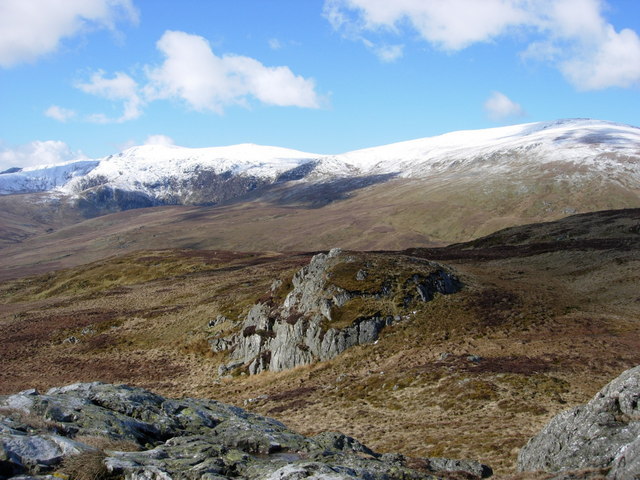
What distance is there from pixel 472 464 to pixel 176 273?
365 feet

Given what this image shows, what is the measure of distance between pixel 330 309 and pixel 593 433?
32274 millimetres

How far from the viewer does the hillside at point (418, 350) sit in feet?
94.0

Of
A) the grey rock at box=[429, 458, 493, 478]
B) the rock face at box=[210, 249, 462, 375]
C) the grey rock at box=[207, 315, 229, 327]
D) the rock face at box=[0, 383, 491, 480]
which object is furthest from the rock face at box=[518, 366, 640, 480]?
the grey rock at box=[207, 315, 229, 327]

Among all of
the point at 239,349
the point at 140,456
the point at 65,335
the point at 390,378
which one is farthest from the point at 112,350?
the point at 140,456

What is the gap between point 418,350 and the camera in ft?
137

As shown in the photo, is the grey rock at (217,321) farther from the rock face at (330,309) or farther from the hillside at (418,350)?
the rock face at (330,309)

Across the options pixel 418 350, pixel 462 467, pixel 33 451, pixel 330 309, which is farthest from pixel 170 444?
pixel 330 309

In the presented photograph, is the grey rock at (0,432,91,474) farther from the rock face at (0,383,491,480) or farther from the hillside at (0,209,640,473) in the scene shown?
the hillside at (0,209,640,473)

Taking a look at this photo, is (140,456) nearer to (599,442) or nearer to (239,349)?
(599,442)

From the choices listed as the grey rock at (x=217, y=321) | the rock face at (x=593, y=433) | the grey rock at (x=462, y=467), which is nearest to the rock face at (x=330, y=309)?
the grey rock at (x=217, y=321)

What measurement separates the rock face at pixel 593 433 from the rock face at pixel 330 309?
1085 inches

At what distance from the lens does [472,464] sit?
63.1 ft

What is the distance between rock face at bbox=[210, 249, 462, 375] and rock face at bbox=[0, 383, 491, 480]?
75.2ft

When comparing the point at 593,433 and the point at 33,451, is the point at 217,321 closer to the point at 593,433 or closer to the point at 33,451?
the point at 33,451
